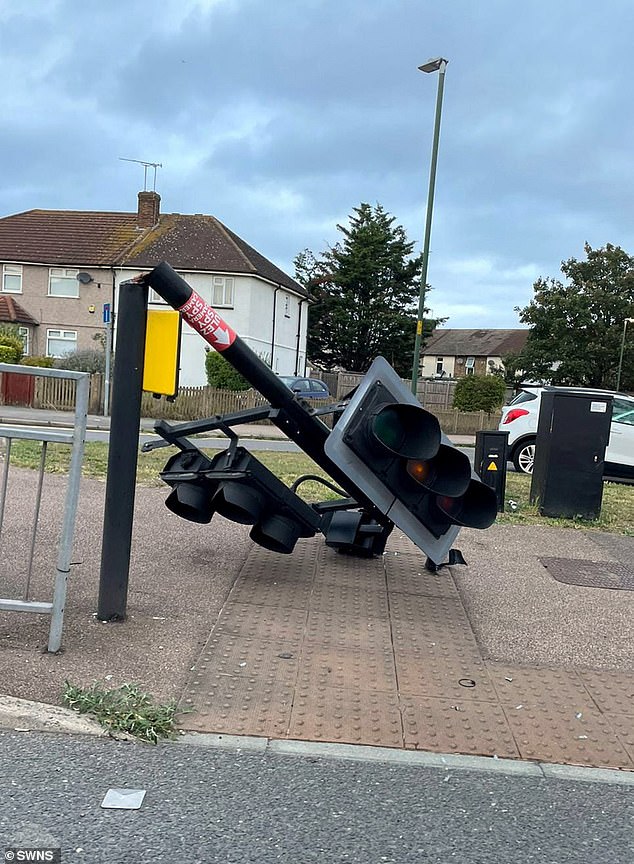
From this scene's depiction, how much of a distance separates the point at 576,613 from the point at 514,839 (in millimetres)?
3035

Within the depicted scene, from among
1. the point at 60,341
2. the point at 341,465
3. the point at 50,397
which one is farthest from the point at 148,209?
the point at 341,465

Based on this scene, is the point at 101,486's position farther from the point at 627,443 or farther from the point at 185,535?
the point at 627,443

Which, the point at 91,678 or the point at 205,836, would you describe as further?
the point at 91,678

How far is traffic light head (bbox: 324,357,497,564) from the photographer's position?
5.31 m

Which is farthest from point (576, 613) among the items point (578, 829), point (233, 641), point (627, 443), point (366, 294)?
point (366, 294)

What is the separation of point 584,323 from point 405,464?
4914 centimetres

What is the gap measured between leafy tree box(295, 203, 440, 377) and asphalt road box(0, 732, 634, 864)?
156ft

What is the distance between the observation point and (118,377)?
15.8 feet

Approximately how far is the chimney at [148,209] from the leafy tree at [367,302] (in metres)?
15.3

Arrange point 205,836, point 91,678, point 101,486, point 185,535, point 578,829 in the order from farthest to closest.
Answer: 1. point 101,486
2. point 185,535
3. point 91,678
4. point 578,829
5. point 205,836

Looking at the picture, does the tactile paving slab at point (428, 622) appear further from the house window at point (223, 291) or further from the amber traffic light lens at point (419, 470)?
the house window at point (223, 291)

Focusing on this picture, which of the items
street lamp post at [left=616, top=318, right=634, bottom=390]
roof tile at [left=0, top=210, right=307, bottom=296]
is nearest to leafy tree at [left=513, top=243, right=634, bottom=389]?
street lamp post at [left=616, top=318, right=634, bottom=390]

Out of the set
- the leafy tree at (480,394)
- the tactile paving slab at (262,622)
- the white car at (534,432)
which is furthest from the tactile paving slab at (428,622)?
the leafy tree at (480,394)

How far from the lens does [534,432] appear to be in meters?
14.3
